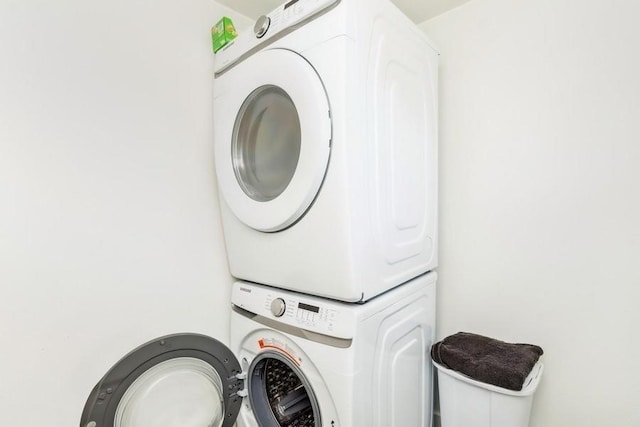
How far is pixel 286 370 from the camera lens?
1.38m

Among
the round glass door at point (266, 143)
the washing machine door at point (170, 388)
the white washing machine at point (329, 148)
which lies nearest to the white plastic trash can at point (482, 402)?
the white washing machine at point (329, 148)

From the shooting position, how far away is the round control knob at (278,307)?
1159 mm

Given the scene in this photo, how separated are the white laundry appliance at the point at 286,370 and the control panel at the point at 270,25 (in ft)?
3.13

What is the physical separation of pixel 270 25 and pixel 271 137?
400 mm

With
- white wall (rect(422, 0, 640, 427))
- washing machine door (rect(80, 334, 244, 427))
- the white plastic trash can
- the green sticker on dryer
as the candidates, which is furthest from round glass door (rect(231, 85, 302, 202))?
the white plastic trash can

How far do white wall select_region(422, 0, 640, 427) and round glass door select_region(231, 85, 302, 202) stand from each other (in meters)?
0.86

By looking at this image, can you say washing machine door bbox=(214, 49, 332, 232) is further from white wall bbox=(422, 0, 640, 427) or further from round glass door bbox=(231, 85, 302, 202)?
white wall bbox=(422, 0, 640, 427)

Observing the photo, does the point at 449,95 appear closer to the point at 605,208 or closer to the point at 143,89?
the point at 605,208

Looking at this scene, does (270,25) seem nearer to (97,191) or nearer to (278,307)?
(97,191)

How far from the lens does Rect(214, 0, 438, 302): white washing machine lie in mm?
971

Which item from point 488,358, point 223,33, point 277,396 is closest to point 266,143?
point 223,33

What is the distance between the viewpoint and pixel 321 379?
104 centimetres

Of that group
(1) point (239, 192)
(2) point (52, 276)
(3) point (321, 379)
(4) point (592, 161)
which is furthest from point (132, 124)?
(4) point (592, 161)

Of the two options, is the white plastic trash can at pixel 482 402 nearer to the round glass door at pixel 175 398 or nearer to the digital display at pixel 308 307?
the digital display at pixel 308 307
